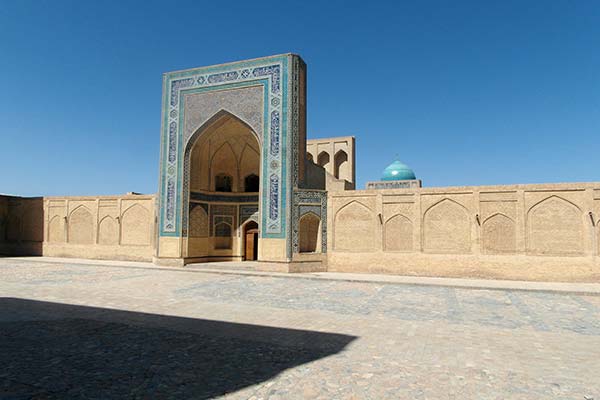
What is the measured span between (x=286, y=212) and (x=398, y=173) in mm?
11214

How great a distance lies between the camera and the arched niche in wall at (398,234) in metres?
13.7

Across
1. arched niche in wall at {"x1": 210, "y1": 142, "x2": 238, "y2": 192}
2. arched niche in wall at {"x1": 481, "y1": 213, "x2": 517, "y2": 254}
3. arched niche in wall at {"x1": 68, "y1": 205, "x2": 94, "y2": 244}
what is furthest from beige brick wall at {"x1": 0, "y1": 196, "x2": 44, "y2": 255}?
arched niche in wall at {"x1": 481, "y1": 213, "x2": 517, "y2": 254}

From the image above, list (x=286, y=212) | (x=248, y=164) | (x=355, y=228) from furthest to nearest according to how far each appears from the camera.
A: (x=248, y=164) → (x=355, y=228) → (x=286, y=212)

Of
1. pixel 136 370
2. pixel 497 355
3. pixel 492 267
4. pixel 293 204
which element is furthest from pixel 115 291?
pixel 492 267

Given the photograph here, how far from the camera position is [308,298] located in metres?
8.67

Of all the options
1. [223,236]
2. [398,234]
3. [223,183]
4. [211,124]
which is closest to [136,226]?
[223,236]

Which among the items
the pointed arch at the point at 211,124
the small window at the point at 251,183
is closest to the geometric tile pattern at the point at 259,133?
the pointed arch at the point at 211,124

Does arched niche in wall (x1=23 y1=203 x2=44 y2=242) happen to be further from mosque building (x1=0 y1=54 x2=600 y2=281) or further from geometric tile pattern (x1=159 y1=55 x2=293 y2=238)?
geometric tile pattern (x1=159 y1=55 x2=293 y2=238)

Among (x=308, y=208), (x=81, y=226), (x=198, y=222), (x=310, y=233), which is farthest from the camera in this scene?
(x=81, y=226)

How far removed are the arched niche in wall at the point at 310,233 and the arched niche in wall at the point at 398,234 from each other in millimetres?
2498

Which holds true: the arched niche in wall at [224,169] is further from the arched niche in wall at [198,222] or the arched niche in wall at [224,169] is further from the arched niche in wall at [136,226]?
the arched niche in wall at [136,226]

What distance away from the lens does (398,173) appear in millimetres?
23188

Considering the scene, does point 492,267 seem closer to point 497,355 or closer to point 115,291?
point 497,355

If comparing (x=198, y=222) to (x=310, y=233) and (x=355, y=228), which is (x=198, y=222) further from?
(x=355, y=228)
